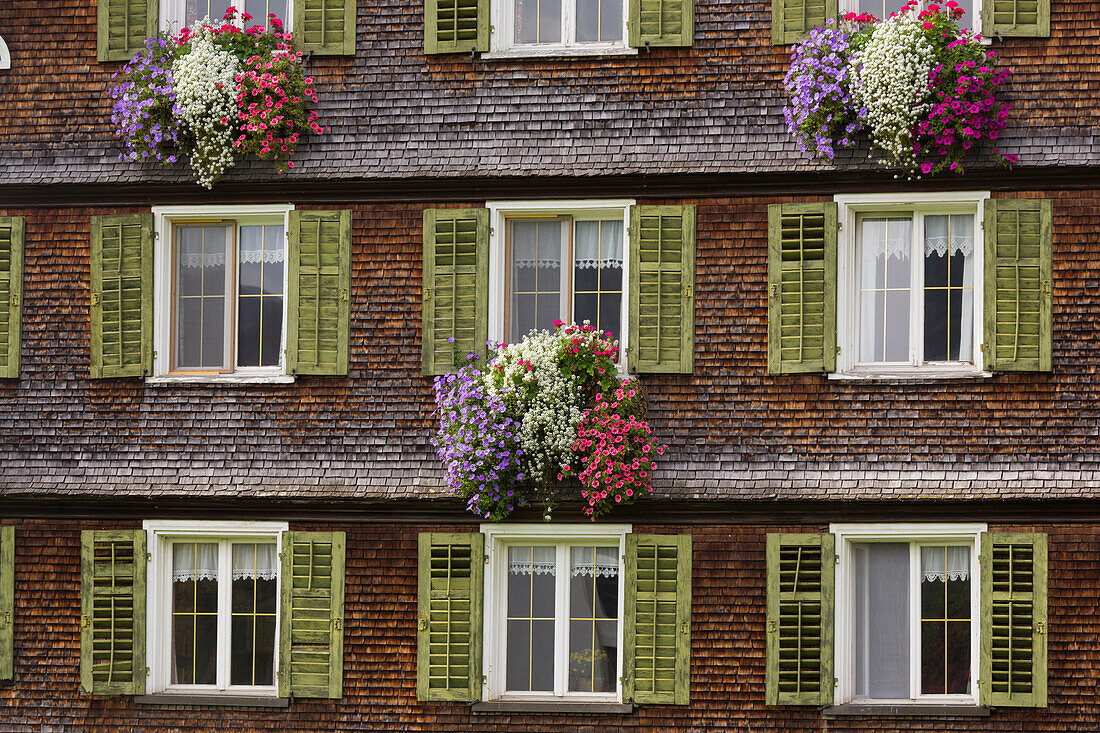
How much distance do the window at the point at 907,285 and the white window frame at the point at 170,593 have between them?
18.4 feet

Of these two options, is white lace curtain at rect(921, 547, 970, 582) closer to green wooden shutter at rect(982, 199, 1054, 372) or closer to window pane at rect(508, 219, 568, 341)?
green wooden shutter at rect(982, 199, 1054, 372)

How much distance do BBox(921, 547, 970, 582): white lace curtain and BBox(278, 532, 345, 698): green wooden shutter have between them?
5.28 m

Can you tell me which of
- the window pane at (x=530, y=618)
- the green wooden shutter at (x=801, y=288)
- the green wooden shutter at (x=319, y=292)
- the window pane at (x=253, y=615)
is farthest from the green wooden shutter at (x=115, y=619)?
the green wooden shutter at (x=801, y=288)

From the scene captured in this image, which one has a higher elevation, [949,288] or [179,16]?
[179,16]

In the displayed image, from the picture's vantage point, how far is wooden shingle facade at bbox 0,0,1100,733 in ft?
40.1

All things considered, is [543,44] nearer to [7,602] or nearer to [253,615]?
[253,615]

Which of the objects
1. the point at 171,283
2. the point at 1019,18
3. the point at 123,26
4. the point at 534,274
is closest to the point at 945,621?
the point at 534,274

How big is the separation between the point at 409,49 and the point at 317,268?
7.52ft

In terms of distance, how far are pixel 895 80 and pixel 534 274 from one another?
3.71 meters

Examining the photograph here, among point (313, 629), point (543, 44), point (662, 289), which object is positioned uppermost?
point (543, 44)

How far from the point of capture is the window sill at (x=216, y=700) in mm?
12734

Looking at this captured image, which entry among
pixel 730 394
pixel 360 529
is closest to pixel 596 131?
pixel 730 394

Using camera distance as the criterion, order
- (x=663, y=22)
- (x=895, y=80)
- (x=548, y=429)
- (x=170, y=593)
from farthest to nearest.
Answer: (x=170, y=593)
(x=663, y=22)
(x=548, y=429)
(x=895, y=80)

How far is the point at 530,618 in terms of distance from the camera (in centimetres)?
1285
